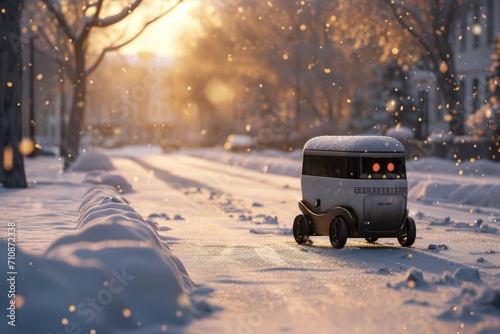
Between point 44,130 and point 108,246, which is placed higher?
point 108,246

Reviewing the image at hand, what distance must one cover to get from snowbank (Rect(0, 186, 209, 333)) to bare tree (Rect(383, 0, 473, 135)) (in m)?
29.8

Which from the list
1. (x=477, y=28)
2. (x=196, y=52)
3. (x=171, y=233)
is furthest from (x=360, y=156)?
(x=196, y=52)

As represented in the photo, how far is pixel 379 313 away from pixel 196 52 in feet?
264

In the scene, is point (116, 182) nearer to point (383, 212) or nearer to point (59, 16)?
point (59, 16)

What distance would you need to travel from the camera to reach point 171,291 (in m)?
8.83

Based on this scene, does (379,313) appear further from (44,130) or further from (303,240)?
(44,130)

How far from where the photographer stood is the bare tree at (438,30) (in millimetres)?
38531

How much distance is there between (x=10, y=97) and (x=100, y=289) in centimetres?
1860

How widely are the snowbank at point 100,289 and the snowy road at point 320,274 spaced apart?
0.40m

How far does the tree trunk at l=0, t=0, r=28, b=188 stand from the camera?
84.6 ft

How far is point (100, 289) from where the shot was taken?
8211 millimetres

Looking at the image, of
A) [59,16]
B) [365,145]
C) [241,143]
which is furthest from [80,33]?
[241,143]

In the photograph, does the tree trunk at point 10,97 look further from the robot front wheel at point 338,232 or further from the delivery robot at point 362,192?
A: the robot front wheel at point 338,232

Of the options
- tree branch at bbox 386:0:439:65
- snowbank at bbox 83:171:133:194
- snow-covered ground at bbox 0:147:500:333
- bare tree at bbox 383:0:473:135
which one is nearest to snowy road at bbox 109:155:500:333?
snow-covered ground at bbox 0:147:500:333
